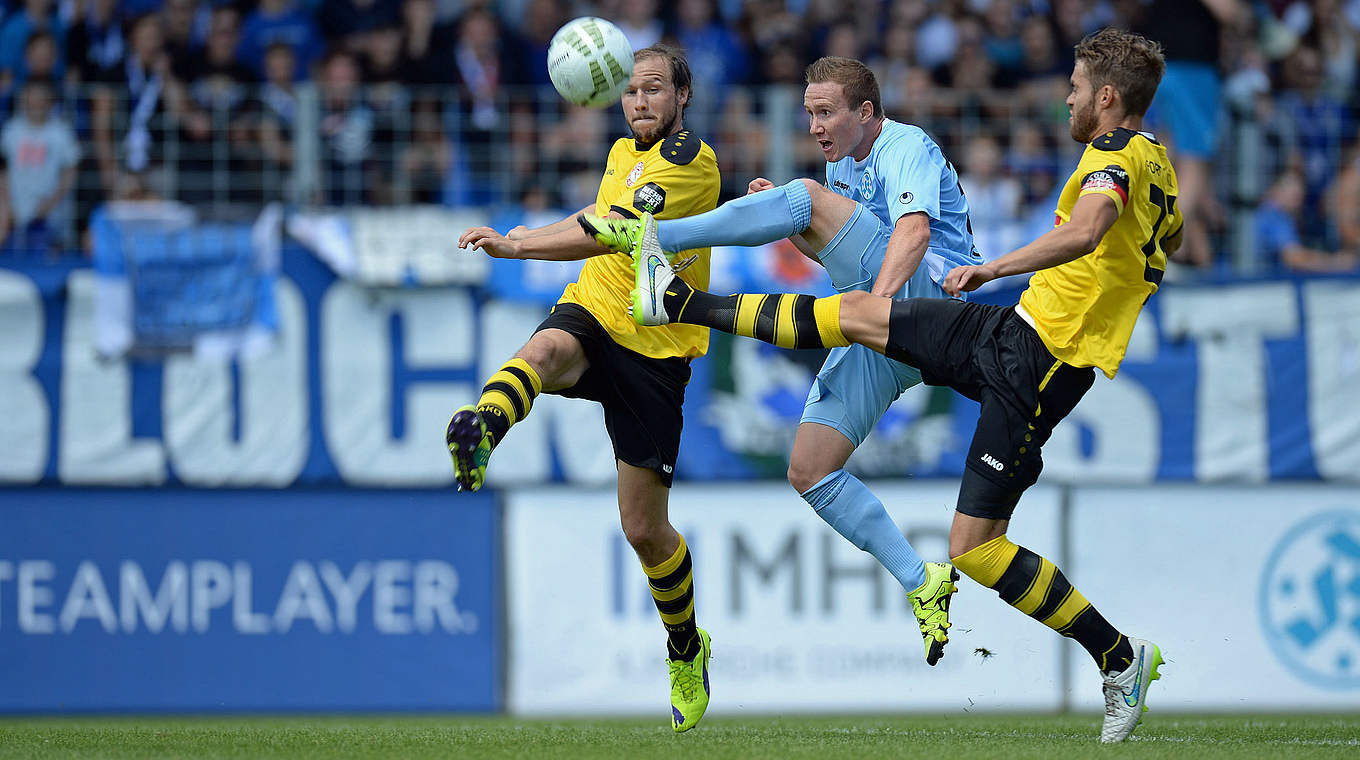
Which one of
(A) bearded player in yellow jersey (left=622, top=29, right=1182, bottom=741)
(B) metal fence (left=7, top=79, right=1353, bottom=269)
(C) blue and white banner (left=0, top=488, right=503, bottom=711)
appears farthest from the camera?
(B) metal fence (left=7, top=79, right=1353, bottom=269)

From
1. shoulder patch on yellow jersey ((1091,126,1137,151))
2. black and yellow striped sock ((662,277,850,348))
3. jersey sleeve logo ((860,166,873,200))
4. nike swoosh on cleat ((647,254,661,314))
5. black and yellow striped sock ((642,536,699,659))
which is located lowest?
black and yellow striped sock ((642,536,699,659))

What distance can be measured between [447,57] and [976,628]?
5470mm

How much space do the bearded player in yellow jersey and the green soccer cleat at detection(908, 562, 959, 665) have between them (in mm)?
255

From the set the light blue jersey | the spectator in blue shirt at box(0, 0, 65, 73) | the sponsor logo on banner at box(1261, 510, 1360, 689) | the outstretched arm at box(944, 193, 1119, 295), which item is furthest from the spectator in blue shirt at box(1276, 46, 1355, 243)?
the spectator in blue shirt at box(0, 0, 65, 73)

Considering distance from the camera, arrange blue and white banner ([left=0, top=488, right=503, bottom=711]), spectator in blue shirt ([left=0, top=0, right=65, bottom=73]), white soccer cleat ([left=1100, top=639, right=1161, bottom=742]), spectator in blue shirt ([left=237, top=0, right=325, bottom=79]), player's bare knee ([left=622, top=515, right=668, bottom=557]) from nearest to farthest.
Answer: white soccer cleat ([left=1100, top=639, right=1161, bottom=742]) < player's bare knee ([left=622, top=515, right=668, bottom=557]) < blue and white banner ([left=0, top=488, right=503, bottom=711]) < spectator in blue shirt ([left=0, top=0, right=65, bottom=73]) < spectator in blue shirt ([left=237, top=0, right=325, bottom=79])

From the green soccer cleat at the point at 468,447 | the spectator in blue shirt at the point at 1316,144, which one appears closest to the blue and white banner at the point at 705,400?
the spectator in blue shirt at the point at 1316,144

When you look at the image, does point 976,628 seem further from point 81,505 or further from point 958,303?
point 81,505

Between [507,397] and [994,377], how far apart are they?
6.09ft

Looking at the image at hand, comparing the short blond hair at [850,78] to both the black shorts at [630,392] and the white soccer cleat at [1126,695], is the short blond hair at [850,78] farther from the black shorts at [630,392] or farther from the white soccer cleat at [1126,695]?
the white soccer cleat at [1126,695]

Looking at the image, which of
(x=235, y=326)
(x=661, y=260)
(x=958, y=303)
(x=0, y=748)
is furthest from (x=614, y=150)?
(x=235, y=326)

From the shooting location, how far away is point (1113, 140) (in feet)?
20.2

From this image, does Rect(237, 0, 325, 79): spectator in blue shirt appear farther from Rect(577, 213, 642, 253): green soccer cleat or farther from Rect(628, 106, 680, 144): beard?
Rect(577, 213, 642, 253): green soccer cleat

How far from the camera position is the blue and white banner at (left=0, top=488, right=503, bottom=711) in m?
10.9

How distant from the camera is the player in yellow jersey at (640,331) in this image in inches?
267
